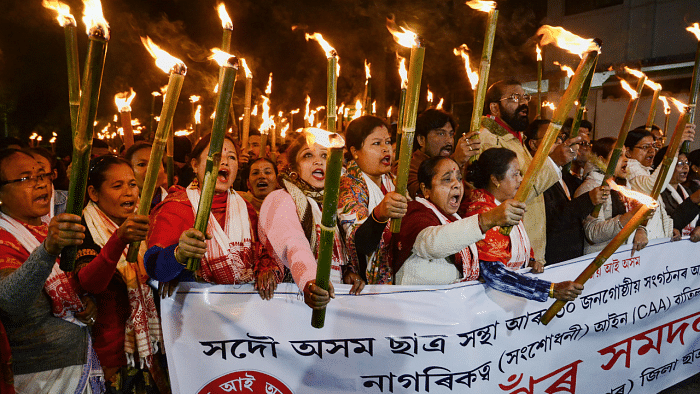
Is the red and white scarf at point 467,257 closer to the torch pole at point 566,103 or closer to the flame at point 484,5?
the torch pole at point 566,103

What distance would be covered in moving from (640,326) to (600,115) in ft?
39.2

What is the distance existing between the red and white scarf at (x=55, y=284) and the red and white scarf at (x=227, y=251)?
0.62 m

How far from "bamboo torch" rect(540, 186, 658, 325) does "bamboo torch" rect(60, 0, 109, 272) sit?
7.48ft

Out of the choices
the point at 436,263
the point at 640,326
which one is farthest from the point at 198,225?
the point at 640,326

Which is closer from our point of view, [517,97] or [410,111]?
[410,111]

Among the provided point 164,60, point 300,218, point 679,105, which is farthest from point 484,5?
point 679,105

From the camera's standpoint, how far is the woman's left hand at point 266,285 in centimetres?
236

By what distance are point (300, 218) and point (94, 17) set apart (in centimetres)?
138

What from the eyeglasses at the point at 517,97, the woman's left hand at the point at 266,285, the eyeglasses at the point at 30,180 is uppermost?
the eyeglasses at the point at 517,97

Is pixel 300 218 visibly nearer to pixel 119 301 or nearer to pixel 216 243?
pixel 216 243

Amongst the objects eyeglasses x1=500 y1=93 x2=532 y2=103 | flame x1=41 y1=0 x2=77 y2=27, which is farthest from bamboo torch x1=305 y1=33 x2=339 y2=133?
eyeglasses x1=500 y1=93 x2=532 y2=103

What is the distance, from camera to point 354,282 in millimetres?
2492

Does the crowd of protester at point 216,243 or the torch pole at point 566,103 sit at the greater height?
the torch pole at point 566,103

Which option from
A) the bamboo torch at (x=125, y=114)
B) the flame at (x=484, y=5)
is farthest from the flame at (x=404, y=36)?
the bamboo torch at (x=125, y=114)
